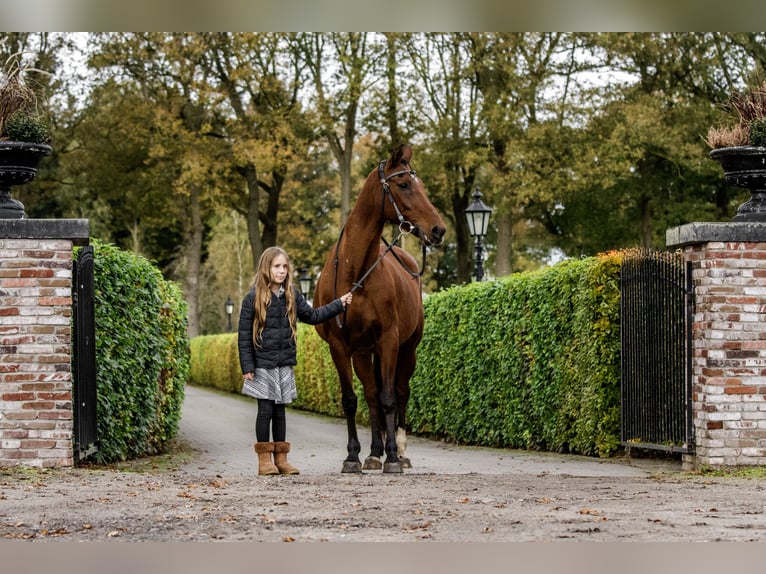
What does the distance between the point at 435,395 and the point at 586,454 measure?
4753 millimetres

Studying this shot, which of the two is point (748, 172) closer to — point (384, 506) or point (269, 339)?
point (269, 339)

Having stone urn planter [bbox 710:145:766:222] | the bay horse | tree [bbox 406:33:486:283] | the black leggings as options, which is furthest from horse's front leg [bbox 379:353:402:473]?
tree [bbox 406:33:486:283]

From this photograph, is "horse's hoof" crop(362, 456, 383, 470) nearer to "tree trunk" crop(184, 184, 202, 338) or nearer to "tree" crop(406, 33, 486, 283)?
"tree" crop(406, 33, 486, 283)

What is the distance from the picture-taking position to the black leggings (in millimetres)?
9273

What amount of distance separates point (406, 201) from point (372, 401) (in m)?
1.91

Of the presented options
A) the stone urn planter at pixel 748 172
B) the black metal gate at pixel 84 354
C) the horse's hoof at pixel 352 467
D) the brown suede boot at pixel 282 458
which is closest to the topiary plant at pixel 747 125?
the stone urn planter at pixel 748 172

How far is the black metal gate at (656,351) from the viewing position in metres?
10.2

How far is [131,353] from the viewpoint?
11.2 m

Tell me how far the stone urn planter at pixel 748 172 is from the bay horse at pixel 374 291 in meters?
2.83

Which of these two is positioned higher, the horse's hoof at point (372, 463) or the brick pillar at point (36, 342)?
the brick pillar at point (36, 342)

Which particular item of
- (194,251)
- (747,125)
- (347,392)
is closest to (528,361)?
(347,392)

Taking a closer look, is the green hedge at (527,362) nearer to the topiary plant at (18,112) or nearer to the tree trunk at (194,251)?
the topiary plant at (18,112)

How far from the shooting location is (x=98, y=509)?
6781 millimetres
